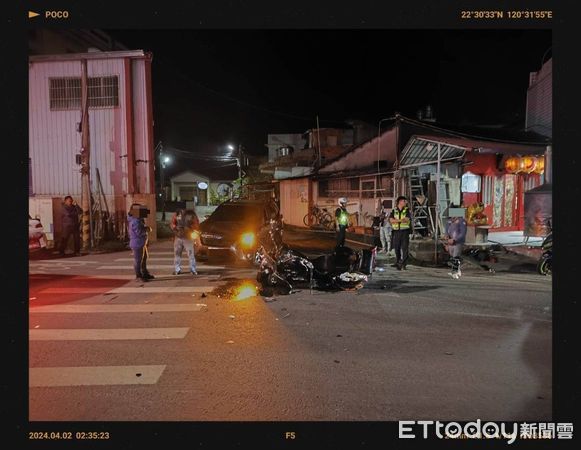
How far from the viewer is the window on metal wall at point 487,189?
16.9m

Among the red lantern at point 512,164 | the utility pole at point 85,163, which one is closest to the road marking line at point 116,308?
the utility pole at point 85,163

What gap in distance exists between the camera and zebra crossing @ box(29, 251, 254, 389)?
4.62 metres

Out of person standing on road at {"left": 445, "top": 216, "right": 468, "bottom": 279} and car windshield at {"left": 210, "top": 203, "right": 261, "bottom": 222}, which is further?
car windshield at {"left": 210, "top": 203, "right": 261, "bottom": 222}

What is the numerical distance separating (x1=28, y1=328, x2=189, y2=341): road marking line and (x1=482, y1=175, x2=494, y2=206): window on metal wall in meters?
14.1

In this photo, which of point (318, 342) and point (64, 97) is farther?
point (64, 97)

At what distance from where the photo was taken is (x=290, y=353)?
5164 millimetres

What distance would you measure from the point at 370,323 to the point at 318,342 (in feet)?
3.73

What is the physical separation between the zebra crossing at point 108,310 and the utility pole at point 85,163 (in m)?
3.37

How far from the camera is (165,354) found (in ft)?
17.0

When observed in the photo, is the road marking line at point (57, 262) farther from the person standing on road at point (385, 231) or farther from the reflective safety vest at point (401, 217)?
the person standing on road at point (385, 231)

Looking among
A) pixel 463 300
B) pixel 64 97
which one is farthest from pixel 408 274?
pixel 64 97

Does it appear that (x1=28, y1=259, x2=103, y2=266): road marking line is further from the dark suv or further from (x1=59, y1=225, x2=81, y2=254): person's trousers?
the dark suv

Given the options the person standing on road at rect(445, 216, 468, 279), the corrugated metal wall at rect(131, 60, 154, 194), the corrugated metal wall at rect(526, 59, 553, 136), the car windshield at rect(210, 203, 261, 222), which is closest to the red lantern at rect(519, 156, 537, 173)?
the corrugated metal wall at rect(526, 59, 553, 136)
